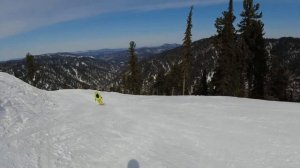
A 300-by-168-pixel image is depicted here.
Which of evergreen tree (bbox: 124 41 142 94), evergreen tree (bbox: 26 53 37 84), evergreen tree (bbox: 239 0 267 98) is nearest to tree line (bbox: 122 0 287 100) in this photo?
evergreen tree (bbox: 239 0 267 98)

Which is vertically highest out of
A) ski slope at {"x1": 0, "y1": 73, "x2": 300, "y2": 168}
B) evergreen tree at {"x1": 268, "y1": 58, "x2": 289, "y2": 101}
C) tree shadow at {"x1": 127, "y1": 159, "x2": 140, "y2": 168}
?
evergreen tree at {"x1": 268, "y1": 58, "x2": 289, "y2": 101}

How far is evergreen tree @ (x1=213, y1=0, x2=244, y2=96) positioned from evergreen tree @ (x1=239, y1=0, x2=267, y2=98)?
5.23ft

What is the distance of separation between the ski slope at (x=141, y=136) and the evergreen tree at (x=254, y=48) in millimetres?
26932

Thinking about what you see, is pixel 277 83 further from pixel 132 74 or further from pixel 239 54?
pixel 132 74

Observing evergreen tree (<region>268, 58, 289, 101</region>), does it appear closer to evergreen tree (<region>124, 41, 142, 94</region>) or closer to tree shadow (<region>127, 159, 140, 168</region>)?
evergreen tree (<region>124, 41, 142, 94</region>)

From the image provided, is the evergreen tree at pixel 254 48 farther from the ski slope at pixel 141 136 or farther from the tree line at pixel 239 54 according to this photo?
the ski slope at pixel 141 136

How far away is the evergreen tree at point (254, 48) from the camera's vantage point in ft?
162

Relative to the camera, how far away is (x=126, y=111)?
24562 mm

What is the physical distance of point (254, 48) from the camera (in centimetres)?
5156

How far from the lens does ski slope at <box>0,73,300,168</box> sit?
13.4 m

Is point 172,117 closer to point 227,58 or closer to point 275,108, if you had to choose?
point 275,108

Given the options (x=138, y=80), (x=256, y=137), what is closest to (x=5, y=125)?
(x=256, y=137)

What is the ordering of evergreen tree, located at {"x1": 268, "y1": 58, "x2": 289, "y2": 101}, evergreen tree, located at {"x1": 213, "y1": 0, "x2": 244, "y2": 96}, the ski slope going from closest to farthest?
the ski slope, evergreen tree, located at {"x1": 213, "y1": 0, "x2": 244, "y2": 96}, evergreen tree, located at {"x1": 268, "y1": 58, "x2": 289, "y2": 101}

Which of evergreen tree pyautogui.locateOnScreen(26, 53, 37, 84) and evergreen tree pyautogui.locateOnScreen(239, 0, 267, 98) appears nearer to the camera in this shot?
evergreen tree pyautogui.locateOnScreen(239, 0, 267, 98)
